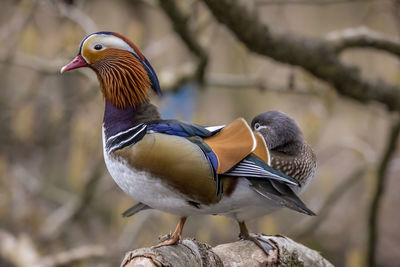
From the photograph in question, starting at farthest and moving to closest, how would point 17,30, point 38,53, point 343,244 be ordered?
point 343,244
point 38,53
point 17,30

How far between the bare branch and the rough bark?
1.06m

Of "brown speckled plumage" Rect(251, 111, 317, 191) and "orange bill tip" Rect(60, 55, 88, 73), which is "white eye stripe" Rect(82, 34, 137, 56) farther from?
"brown speckled plumage" Rect(251, 111, 317, 191)

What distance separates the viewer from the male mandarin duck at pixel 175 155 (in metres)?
0.96

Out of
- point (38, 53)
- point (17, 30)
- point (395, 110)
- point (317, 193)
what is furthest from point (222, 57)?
point (395, 110)

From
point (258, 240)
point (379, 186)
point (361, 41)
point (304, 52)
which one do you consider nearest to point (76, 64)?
A: point (258, 240)

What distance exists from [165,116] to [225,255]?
3.11 feet

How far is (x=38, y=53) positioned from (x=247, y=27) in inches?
83.4

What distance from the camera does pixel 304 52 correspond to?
205 cm

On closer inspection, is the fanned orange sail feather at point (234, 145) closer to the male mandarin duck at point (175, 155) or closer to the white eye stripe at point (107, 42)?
the male mandarin duck at point (175, 155)

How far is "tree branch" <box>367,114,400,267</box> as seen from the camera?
2559 millimetres

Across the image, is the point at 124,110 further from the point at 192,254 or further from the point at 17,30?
the point at 17,30

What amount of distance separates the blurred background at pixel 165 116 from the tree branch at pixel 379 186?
0.08 ft

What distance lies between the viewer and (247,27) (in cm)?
179

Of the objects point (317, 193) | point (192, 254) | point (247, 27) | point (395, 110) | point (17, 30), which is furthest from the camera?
point (317, 193)
